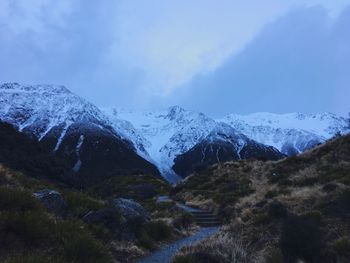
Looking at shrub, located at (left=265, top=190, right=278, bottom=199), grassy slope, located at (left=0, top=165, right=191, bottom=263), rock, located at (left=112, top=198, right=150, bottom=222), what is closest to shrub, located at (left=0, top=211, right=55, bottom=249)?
grassy slope, located at (left=0, top=165, right=191, bottom=263)

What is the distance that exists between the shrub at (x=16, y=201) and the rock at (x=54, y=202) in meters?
1.31

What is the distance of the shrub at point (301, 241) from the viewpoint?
11.1 m

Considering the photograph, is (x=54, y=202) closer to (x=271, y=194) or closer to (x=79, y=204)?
(x=79, y=204)

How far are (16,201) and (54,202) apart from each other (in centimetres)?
211

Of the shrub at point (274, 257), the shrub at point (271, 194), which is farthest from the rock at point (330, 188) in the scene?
the shrub at point (274, 257)

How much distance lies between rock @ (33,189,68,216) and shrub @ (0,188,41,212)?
1.31 meters

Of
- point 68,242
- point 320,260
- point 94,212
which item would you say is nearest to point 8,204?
point 68,242

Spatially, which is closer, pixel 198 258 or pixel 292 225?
pixel 198 258

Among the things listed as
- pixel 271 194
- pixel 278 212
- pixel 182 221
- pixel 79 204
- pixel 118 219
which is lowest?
pixel 118 219

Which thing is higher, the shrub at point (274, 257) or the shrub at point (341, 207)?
the shrub at point (341, 207)

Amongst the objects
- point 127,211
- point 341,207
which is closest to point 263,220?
point 341,207

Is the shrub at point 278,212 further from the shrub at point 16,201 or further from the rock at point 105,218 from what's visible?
the shrub at point 16,201

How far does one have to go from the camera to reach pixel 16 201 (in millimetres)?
11828

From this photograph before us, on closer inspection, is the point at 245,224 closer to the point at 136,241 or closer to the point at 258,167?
the point at 136,241
